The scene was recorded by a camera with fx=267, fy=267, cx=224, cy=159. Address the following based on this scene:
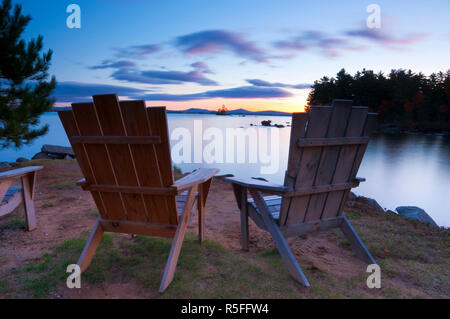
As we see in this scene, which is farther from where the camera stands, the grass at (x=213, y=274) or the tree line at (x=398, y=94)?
the tree line at (x=398, y=94)

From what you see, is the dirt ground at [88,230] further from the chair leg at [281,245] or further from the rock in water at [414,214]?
the rock in water at [414,214]

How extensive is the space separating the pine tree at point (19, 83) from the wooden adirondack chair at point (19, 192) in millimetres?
4429

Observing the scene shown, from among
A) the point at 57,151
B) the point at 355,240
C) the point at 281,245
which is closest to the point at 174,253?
the point at 281,245

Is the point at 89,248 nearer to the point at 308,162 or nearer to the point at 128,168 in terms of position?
the point at 128,168

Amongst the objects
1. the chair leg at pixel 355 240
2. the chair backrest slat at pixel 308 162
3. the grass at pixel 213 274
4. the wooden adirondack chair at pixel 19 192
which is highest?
the chair backrest slat at pixel 308 162

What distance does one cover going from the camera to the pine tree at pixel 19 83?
651 cm

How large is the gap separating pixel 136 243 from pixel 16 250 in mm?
1150

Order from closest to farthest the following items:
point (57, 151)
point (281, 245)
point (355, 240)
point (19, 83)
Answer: point (281, 245) → point (355, 240) → point (19, 83) → point (57, 151)

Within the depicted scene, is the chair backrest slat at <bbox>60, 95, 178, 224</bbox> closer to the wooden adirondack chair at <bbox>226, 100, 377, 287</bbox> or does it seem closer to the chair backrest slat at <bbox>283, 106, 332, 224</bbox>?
the wooden adirondack chair at <bbox>226, 100, 377, 287</bbox>

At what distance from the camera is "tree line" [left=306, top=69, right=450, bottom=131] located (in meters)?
37.3

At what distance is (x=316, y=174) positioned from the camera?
84.0 inches

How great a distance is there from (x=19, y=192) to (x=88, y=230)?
2.82ft

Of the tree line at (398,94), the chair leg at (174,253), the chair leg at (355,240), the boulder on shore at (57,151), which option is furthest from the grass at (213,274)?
the tree line at (398,94)
